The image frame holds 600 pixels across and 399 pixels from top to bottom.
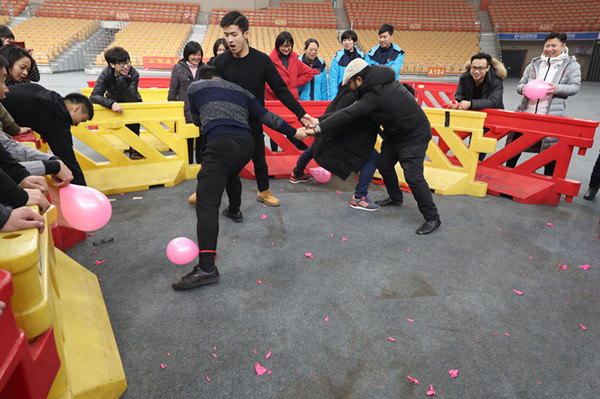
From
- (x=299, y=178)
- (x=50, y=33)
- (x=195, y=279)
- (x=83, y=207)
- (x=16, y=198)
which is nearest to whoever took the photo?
(x=16, y=198)

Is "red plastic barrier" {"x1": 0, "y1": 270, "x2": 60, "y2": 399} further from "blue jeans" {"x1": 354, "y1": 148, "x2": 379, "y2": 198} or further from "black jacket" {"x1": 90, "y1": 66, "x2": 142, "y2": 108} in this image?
"black jacket" {"x1": 90, "y1": 66, "x2": 142, "y2": 108}

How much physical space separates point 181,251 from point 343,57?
4274mm

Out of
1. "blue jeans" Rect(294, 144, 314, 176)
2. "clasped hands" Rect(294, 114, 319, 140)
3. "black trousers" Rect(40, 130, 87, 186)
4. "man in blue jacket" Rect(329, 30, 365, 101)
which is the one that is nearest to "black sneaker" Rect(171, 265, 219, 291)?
"clasped hands" Rect(294, 114, 319, 140)

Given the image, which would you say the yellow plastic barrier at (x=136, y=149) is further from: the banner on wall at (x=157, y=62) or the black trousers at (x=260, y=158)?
the banner on wall at (x=157, y=62)

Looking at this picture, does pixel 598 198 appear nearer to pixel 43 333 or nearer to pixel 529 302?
pixel 529 302

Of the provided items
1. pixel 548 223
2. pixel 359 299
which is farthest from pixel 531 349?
pixel 548 223

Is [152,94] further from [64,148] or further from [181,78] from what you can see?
[64,148]

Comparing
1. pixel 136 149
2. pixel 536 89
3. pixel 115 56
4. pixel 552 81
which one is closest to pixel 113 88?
pixel 115 56

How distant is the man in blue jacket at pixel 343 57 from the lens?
5.55 metres

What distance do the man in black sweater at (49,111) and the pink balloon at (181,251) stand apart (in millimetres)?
1339

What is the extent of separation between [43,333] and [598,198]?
5.33m

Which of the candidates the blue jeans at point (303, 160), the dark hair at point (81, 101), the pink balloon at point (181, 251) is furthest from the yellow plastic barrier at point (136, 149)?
the pink balloon at point (181, 251)

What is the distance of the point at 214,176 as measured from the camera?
259cm

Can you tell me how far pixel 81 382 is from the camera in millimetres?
1544
